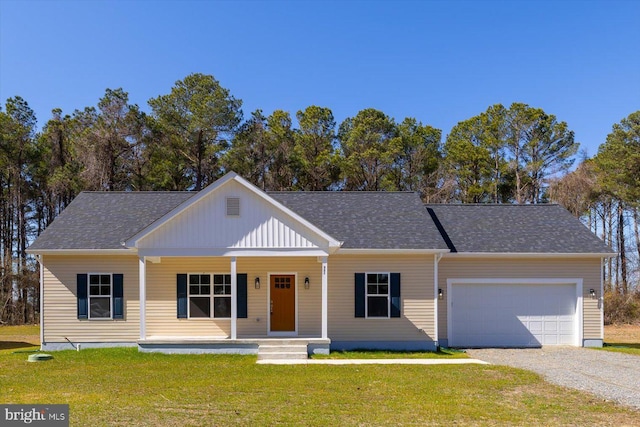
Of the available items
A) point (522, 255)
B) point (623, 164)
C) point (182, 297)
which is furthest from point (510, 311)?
point (623, 164)

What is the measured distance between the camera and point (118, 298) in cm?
1538

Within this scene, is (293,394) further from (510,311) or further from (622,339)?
(622,339)

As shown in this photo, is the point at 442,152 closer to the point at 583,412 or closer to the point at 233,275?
the point at 233,275

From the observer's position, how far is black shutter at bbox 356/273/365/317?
15.3m

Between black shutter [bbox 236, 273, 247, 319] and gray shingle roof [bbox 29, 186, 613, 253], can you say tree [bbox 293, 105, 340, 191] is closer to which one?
gray shingle roof [bbox 29, 186, 613, 253]

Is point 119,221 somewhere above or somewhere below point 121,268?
above

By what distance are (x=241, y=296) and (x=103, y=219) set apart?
5.53m

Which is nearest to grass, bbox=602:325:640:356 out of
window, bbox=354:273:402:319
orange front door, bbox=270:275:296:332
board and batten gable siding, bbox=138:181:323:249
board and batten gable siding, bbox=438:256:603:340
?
board and batten gable siding, bbox=438:256:603:340

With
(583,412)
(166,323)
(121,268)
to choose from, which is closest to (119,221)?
(121,268)

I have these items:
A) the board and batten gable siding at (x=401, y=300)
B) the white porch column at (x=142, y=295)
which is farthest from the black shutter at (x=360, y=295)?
the white porch column at (x=142, y=295)

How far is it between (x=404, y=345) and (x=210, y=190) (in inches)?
287

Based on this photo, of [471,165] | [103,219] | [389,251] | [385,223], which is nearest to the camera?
[389,251]

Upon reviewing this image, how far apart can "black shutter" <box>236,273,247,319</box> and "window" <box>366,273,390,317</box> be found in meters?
3.72

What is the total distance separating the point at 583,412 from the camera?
8094mm
